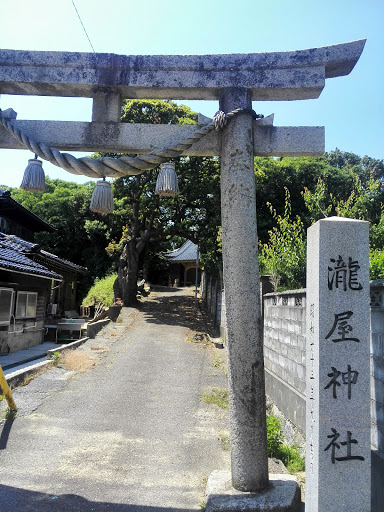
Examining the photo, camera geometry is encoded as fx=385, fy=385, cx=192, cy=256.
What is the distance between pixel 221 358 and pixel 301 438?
280 inches

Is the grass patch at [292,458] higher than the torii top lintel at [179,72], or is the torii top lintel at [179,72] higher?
the torii top lintel at [179,72]

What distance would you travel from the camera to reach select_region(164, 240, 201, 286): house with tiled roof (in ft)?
130

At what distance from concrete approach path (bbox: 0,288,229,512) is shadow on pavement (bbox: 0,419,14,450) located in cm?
2

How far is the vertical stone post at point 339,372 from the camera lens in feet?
10.3

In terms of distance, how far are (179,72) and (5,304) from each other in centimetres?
1159

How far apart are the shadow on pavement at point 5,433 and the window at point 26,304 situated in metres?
8.83

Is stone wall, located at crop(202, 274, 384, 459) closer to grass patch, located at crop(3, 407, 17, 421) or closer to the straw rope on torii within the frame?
the straw rope on torii

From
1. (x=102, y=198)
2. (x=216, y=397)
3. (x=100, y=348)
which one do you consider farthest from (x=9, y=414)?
(x=100, y=348)

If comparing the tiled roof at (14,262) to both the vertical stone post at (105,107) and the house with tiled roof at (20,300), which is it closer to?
the house with tiled roof at (20,300)

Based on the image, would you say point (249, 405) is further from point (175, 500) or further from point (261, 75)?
point (261, 75)

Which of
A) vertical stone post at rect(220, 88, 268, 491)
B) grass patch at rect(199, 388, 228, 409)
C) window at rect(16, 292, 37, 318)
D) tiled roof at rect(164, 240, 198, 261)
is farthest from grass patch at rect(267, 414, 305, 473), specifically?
tiled roof at rect(164, 240, 198, 261)

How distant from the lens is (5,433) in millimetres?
6039

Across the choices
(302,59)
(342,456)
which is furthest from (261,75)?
(342,456)

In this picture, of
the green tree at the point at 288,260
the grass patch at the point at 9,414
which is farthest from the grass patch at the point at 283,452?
the grass patch at the point at 9,414
